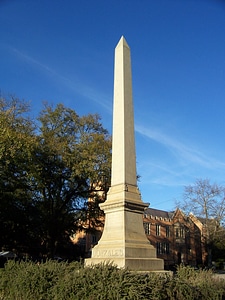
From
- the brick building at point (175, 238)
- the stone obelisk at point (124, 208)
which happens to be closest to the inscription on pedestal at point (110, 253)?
the stone obelisk at point (124, 208)

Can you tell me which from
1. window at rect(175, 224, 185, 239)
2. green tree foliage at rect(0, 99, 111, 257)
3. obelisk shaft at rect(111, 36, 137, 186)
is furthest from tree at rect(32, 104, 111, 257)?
window at rect(175, 224, 185, 239)

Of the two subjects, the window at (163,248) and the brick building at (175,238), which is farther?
the brick building at (175,238)

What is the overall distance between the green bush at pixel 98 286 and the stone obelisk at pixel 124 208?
3.76ft

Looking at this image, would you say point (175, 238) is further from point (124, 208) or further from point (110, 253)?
point (110, 253)

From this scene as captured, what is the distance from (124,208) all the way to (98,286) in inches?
118

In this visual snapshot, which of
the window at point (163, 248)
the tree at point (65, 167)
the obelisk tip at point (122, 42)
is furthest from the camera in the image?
the window at point (163, 248)

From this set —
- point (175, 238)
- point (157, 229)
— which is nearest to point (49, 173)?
point (157, 229)

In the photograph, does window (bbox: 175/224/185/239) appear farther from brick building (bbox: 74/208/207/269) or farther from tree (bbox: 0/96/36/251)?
tree (bbox: 0/96/36/251)

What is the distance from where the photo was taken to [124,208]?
8789mm

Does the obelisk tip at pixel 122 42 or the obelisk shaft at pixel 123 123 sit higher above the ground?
the obelisk tip at pixel 122 42

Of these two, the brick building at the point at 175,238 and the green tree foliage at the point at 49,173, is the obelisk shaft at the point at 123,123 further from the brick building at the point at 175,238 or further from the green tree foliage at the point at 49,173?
the brick building at the point at 175,238

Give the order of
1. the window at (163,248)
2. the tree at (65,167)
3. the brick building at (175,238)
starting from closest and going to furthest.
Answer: the tree at (65,167), the window at (163,248), the brick building at (175,238)

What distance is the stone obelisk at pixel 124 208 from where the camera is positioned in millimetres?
8305

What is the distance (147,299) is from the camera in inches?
223
